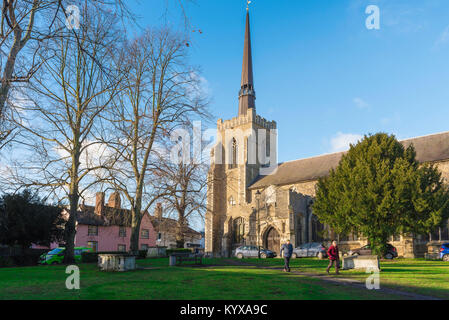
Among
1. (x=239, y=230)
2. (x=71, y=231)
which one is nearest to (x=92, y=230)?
(x=239, y=230)

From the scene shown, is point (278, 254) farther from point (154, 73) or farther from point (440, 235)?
point (154, 73)

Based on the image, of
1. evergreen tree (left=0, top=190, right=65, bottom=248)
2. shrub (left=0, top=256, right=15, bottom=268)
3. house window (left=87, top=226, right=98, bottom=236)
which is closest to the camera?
shrub (left=0, top=256, right=15, bottom=268)

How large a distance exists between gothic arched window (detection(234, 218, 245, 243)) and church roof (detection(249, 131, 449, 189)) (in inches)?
213

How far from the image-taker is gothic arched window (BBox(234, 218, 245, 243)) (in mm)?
40500

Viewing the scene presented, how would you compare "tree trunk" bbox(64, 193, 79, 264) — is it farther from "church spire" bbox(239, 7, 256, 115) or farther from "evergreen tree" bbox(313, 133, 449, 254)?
"church spire" bbox(239, 7, 256, 115)

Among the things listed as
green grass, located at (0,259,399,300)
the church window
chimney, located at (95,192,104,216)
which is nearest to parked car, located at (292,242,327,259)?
chimney, located at (95,192,104,216)

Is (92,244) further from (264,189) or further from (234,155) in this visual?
(264,189)

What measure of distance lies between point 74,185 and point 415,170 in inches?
869

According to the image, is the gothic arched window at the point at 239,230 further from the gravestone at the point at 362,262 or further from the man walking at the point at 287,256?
the man walking at the point at 287,256

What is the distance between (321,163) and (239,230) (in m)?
12.0

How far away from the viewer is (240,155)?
4819cm

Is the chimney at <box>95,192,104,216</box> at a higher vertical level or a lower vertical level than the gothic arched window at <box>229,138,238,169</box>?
lower

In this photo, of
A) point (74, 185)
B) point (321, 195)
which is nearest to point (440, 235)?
point (321, 195)

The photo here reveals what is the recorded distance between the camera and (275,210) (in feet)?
118
